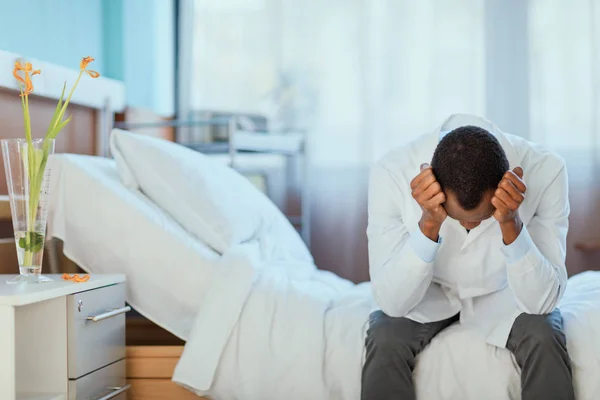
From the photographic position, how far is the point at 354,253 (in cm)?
341

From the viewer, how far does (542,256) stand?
61.7 inches

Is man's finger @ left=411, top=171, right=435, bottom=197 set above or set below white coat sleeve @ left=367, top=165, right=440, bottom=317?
above

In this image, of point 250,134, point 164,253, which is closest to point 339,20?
point 250,134

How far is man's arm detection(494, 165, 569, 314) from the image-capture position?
1544 mm

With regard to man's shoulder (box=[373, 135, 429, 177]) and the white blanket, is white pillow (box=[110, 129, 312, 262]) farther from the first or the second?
man's shoulder (box=[373, 135, 429, 177])

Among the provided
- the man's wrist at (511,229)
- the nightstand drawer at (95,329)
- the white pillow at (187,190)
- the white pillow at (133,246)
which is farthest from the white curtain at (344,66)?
the man's wrist at (511,229)

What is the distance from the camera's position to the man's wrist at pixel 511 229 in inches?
59.5

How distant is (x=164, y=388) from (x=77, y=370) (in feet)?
1.17

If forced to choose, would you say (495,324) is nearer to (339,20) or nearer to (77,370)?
(77,370)

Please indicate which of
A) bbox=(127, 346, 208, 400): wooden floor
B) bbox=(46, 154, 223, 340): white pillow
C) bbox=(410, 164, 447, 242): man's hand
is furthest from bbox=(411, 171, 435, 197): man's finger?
bbox=(127, 346, 208, 400): wooden floor

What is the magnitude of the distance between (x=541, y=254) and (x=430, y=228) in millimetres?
243

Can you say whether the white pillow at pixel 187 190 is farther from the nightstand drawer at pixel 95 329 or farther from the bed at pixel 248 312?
the nightstand drawer at pixel 95 329

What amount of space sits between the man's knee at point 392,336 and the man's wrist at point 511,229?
0.28m

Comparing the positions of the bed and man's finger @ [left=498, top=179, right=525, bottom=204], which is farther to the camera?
the bed
